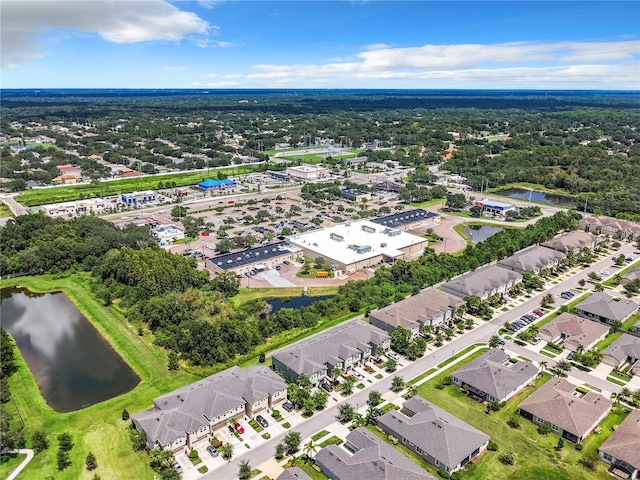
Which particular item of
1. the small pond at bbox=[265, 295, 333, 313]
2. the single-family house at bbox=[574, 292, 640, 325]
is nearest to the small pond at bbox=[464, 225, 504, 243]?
the single-family house at bbox=[574, 292, 640, 325]

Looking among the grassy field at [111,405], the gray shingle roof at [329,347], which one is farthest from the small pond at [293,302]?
the gray shingle roof at [329,347]

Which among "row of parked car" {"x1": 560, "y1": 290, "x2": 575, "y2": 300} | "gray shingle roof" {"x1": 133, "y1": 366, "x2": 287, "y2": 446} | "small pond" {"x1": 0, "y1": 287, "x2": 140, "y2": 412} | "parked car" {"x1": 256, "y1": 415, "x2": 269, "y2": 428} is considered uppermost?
"gray shingle roof" {"x1": 133, "y1": 366, "x2": 287, "y2": 446}

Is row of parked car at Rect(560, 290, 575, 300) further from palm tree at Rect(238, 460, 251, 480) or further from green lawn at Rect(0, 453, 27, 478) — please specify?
green lawn at Rect(0, 453, 27, 478)

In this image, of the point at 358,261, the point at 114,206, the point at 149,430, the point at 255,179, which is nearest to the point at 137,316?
the point at 149,430

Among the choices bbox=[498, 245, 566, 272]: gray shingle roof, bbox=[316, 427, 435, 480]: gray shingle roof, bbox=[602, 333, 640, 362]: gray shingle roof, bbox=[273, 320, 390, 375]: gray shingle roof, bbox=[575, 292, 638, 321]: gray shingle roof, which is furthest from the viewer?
bbox=[498, 245, 566, 272]: gray shingle roof

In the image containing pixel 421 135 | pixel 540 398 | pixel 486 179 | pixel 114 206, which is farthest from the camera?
pixel 421 135

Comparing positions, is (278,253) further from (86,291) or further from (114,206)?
(114,206)
